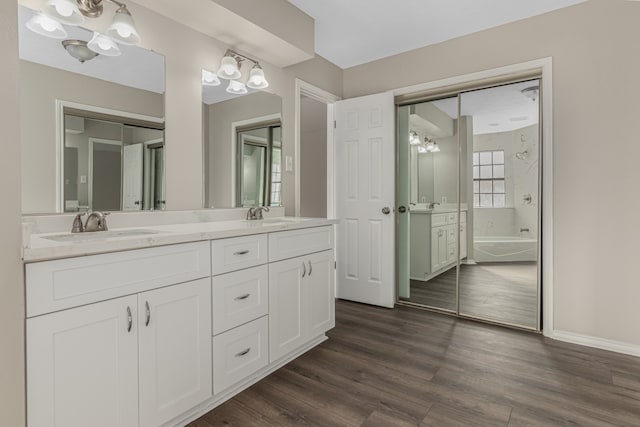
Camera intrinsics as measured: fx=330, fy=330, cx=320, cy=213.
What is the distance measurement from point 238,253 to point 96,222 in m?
0.70

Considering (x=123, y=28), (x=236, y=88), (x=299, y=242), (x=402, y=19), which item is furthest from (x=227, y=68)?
(x=402, y=19)

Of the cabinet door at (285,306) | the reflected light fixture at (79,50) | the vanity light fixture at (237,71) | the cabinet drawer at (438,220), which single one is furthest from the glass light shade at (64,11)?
the cabinet drawer at (438,220)

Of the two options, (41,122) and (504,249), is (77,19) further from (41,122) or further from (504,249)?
(504,249)

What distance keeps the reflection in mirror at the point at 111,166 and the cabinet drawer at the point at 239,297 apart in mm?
708

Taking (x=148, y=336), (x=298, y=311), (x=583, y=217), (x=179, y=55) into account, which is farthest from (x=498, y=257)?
(x=179, y=55)

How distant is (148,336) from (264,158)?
171 cm

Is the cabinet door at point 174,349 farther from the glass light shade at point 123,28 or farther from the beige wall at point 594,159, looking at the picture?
the beige wall at point 594,159

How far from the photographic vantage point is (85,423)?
3.90 feet

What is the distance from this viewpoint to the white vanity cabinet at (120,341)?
3.60ft

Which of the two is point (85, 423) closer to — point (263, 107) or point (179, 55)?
point (179, 55)

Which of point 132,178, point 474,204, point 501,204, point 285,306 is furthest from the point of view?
point 474,204

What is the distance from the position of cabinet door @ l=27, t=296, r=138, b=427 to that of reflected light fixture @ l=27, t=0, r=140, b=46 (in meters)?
1.34

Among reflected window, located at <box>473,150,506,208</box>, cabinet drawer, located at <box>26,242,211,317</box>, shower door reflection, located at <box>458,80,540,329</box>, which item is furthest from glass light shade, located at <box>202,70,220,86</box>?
reflected window, located at <box>473,150,506,208</box>

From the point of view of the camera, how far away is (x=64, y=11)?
1.53 metres
